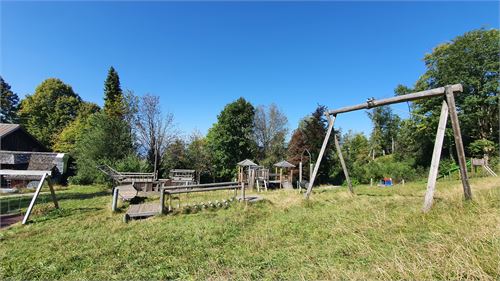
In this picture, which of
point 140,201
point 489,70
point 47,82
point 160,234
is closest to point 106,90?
point 47,82

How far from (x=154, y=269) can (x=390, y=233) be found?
12.7ft

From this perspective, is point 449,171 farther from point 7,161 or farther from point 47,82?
point 47,82

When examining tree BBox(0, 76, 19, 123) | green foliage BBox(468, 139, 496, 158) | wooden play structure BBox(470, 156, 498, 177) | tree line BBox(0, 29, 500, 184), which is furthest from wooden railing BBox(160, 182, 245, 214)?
tree BBox(0, 76, 19, 123)

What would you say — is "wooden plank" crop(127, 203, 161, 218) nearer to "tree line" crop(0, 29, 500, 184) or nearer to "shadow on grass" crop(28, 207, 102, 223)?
"shadow on grass" crop(28, 207, 102, 223)

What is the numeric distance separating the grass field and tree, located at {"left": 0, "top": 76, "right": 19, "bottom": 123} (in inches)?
1620

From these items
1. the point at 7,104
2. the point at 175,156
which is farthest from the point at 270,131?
the point at 7,104

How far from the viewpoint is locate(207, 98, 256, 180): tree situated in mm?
28323

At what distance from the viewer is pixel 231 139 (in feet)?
93.4

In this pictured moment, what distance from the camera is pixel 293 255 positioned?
3.69 meters

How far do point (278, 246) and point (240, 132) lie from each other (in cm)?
2565

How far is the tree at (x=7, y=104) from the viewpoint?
35316 millimetres

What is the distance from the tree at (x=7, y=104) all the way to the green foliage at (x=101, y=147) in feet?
75.0

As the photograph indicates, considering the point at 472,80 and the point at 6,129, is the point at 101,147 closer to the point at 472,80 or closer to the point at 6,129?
the point at 6,129

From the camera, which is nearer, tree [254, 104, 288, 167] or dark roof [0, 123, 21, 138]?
dark roof [0, 123, 21, 138]
